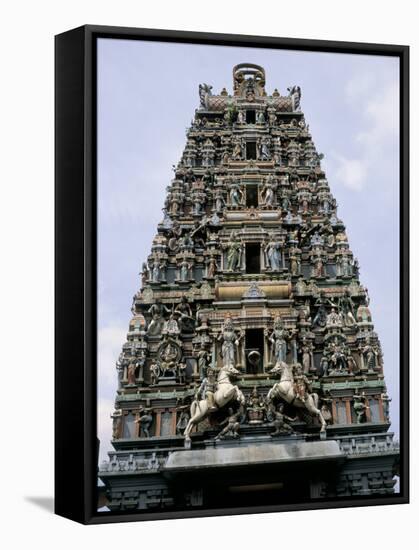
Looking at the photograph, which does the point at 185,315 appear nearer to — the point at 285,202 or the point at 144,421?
the point at 144,421

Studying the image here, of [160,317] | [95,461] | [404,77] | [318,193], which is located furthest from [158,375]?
[404,77]

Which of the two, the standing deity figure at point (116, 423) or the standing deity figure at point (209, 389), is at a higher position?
the standing deity figure at point (209, 389)

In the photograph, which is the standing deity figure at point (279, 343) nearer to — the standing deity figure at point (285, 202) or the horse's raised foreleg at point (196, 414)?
the horse's raised foreleg at point (196, 414)

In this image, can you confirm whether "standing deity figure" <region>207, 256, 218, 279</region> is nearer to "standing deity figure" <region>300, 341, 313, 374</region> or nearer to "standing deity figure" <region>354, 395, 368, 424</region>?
"standing deity figure" <region>300, 341, 313, 374</region>

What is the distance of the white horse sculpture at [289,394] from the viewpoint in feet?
56.0

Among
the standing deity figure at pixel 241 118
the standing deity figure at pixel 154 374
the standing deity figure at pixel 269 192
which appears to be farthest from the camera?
the standing deity figure at pixel 241 118

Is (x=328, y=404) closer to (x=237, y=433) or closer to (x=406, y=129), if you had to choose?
(x=237, y=433)

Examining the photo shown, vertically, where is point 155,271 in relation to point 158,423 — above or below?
above

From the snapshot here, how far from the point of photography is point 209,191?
18125mm

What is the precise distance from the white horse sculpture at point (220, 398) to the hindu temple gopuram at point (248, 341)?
Result: 16 mm

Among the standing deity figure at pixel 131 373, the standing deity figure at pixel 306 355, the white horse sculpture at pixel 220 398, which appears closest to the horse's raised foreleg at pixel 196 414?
the white horse sculpture at pixel 220 398

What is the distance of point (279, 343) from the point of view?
682 inches

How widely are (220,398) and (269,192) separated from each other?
112 inches

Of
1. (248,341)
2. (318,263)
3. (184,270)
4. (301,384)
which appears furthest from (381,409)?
(184,270)
